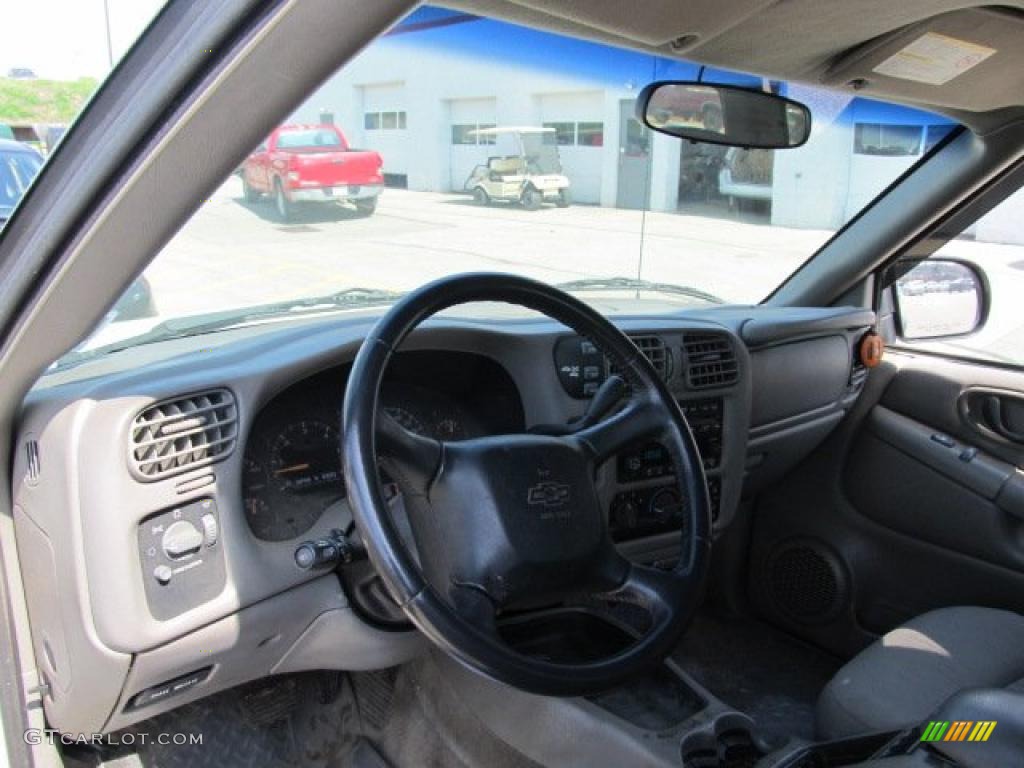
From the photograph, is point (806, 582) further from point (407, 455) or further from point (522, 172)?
point (522, 172)

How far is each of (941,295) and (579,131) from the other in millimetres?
2704

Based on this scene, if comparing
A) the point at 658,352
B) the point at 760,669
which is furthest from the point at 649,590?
the point at 760,669

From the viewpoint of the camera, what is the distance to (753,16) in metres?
1.83

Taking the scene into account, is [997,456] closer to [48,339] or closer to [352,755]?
[352,755]

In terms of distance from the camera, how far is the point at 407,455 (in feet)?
5.41

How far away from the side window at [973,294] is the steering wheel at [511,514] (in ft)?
5.90

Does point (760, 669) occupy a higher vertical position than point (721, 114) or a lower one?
lower

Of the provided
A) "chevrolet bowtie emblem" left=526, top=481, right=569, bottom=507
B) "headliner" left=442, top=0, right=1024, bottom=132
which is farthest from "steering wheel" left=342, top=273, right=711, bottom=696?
"headliner" left=442, top=0, right=1024, bottom=132

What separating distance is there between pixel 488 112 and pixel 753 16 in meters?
4.36

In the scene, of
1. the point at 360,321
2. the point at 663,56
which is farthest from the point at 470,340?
the point at 663,56

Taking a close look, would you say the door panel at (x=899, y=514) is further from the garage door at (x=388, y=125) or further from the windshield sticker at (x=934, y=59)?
the garage door at (x=388, y=125)

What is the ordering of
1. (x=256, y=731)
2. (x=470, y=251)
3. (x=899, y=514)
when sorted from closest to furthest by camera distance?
(x=256, y=731)
(x=899, y=514)
(x=470, y=251)

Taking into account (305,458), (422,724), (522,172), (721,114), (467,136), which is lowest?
(422,724)

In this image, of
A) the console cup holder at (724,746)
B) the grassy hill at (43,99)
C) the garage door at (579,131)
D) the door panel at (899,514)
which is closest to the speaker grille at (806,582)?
the door panel at (899,514)
